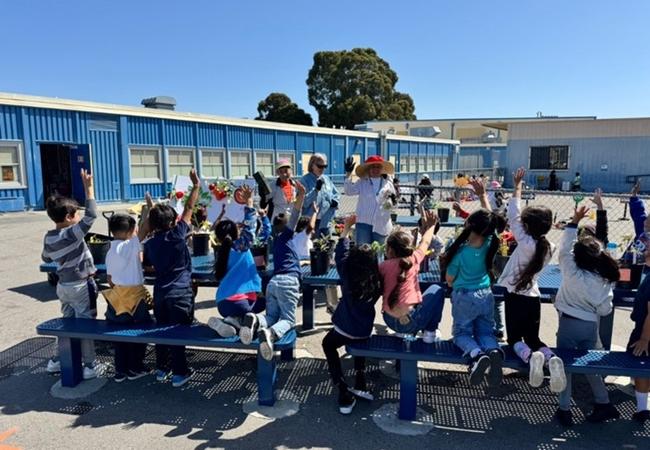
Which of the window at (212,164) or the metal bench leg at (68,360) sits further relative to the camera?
the window at (212,164)

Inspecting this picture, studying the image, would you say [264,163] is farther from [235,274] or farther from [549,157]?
[235,274]

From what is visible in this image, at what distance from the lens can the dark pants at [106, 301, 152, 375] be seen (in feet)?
12.9

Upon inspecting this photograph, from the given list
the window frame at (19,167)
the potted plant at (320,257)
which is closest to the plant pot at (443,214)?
the potted plant at (320,257)

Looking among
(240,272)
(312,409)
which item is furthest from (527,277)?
(240,272)

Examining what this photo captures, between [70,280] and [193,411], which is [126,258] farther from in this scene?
[193,411]

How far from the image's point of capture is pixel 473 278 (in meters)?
3.46

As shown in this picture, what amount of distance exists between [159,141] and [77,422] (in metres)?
17.9

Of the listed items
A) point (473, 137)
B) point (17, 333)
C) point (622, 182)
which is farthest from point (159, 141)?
point (473, 137)

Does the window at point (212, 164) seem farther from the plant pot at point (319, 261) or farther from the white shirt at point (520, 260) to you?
the white shirt at point (520, 260)

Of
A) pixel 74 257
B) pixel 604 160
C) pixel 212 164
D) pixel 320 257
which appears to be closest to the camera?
pixel 74 257

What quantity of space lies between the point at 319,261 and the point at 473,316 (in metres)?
1.65

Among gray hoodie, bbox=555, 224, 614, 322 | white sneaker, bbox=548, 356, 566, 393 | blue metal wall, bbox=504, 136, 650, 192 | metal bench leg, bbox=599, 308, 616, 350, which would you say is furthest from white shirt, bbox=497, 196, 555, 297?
blue metal wall, bbox=504, 136, 650, 192

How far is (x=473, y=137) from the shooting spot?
192 feet

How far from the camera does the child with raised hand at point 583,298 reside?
10.7ft
